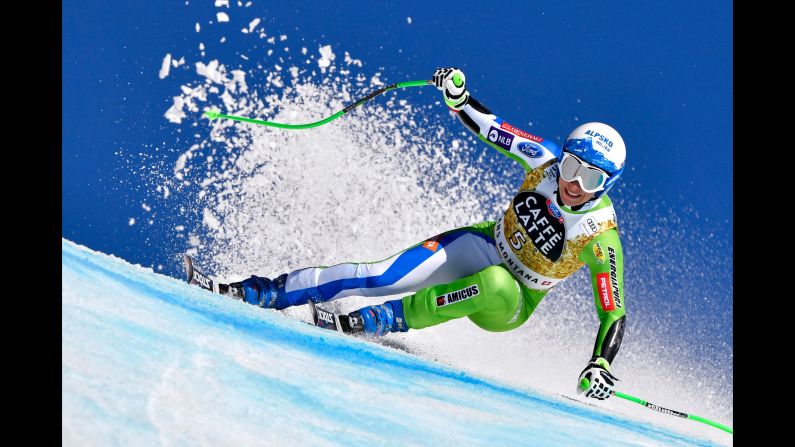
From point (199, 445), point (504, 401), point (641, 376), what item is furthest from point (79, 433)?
point (641, 376)

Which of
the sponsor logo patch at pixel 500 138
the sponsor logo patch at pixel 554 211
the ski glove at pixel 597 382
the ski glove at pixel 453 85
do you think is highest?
the ski glove at pixel 453 85

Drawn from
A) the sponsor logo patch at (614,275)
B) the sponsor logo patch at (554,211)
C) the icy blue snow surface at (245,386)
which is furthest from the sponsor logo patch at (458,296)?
the sponsor logo patch at (614,275)

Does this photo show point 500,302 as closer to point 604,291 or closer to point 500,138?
point 604,291

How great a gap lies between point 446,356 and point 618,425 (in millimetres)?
966

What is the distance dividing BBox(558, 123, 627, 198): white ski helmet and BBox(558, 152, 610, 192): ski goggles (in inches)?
0.7

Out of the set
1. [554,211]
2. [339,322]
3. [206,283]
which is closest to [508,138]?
[554,211]

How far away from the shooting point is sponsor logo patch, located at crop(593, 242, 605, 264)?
392 centimetres

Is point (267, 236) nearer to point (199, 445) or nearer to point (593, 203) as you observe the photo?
point (593, 203)

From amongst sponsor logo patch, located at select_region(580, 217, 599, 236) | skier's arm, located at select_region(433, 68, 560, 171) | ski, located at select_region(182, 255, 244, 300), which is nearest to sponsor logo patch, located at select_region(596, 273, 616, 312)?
sponsor logo patch, located at select_region(580, 217, 599, 236)

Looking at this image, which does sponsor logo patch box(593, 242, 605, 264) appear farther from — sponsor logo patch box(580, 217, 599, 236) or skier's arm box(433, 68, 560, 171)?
skier's arm box(433, 68, 560, 171)

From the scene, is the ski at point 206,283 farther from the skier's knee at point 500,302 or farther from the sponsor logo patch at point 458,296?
the skier's knee at point 500,302

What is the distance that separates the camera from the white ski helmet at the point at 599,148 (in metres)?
3.89

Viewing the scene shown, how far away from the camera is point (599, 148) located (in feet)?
12.8

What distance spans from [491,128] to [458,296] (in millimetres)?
807
